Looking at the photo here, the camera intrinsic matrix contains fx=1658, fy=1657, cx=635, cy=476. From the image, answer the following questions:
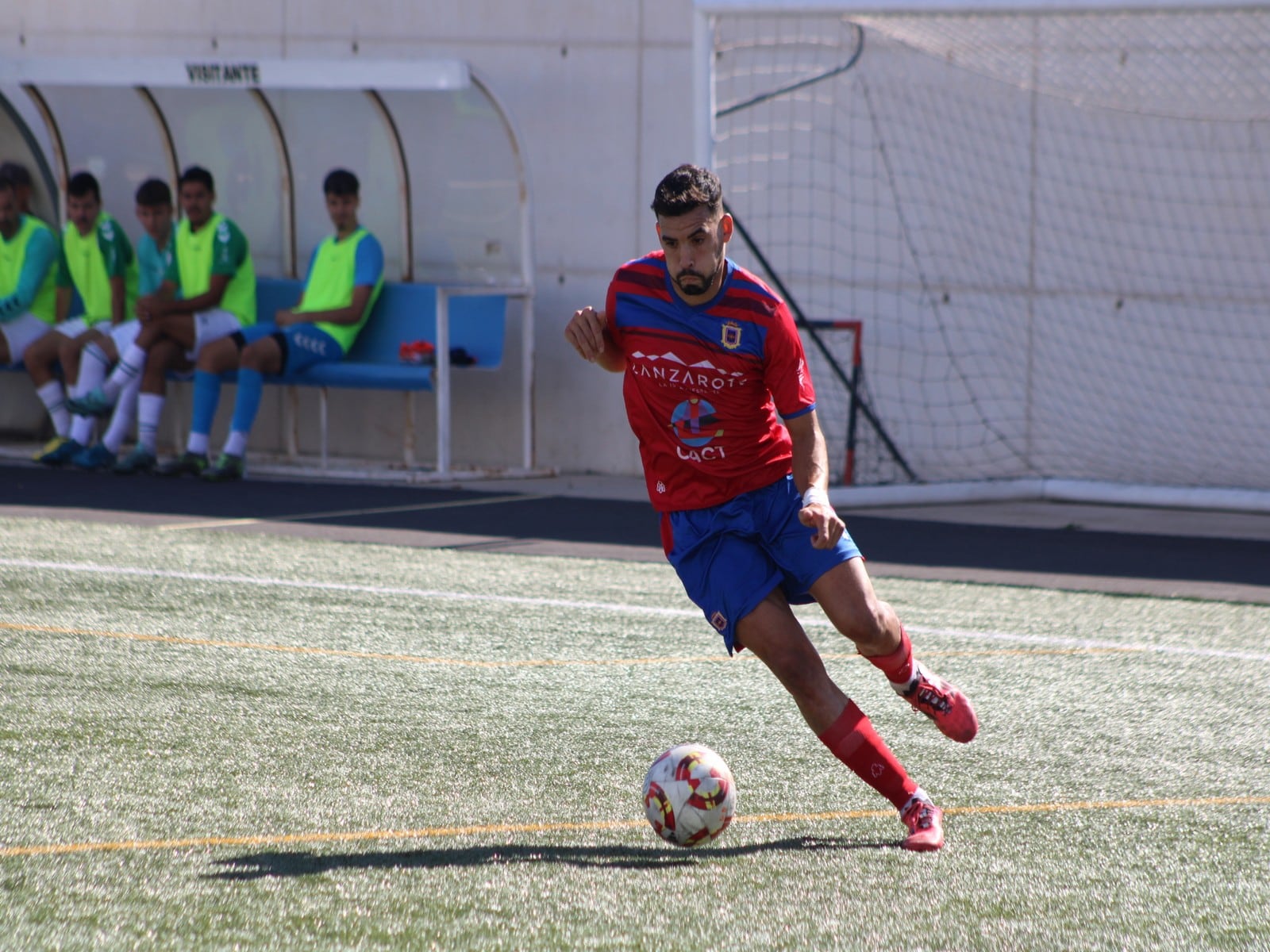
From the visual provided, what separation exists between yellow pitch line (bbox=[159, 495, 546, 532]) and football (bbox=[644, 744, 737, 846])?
5.03 m

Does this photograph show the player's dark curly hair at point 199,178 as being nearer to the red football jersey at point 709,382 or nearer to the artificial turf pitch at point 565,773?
the artificial turf pitch at point 565,773

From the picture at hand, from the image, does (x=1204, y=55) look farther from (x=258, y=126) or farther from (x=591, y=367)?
(x=258, y=126)

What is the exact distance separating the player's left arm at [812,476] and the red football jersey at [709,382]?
0.13 feet

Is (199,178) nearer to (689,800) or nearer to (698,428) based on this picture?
(698,428)

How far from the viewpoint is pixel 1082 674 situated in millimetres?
5539

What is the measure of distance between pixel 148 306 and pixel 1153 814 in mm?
7774

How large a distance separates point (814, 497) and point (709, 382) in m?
0.43

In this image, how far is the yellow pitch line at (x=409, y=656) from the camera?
5570 mm

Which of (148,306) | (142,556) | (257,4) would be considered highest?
(257,4)

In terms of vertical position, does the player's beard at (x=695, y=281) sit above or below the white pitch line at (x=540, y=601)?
above

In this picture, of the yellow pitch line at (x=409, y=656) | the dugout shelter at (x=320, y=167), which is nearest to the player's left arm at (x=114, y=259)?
the dugout shelter at (x=320, y=167)

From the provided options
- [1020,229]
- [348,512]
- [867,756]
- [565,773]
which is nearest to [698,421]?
[867,756]

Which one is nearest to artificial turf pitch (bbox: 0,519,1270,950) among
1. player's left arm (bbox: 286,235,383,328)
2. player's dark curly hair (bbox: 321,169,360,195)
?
player's left arm (bbox: 286,235,383,328)

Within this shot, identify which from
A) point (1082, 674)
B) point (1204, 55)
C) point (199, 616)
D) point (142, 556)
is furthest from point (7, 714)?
point (1204, 55)
